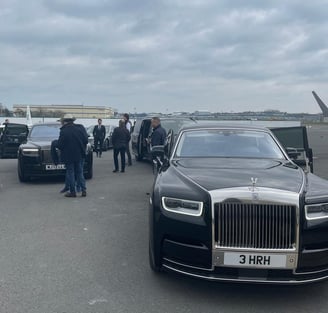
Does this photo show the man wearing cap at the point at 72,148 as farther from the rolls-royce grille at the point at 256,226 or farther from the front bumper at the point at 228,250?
the rolls-royce grille at the point at 256,226

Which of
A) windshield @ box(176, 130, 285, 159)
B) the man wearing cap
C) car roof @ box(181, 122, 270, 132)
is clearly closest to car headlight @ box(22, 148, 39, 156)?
the man wearing cap

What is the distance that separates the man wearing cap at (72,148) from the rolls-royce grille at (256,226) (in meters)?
6.00

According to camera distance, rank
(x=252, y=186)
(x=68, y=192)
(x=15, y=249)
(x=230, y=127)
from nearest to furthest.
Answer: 1. (x=252, y=186)
2. (x=15, y=249)
3. (x=230, y=127)
4. (x=68, y=192)

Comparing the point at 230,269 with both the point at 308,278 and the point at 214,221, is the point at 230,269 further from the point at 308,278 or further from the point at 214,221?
the point at 308,278

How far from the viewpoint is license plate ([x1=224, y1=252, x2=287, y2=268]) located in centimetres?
405

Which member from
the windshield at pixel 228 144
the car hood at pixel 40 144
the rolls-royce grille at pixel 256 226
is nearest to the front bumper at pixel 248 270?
the rolls-royce grille at pixel 256 226

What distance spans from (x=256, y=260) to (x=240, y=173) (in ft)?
3.79

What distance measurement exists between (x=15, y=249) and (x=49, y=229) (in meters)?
1.07

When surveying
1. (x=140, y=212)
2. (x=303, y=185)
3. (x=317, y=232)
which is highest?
(x=303, y=185)

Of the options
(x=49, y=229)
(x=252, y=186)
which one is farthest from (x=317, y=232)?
→ (x=49, y=229)

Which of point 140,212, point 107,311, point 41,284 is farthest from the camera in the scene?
point 140,212

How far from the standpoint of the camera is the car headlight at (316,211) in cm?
417

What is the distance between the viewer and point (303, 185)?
4574mm

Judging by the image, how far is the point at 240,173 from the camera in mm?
4934
